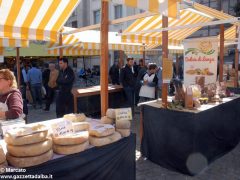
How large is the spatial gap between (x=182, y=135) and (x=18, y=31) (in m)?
2.92

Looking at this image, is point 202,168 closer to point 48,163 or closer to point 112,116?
point 112,116

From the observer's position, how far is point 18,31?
3.83 m

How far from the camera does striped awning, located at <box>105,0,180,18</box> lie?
231cm

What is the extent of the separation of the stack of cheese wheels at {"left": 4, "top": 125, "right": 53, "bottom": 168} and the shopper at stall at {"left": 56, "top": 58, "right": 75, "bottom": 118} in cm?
421

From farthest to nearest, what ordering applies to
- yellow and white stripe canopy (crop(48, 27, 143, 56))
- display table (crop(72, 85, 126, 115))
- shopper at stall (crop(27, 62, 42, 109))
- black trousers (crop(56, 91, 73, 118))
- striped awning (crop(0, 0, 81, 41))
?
1. shopper at stall (crop(27, 62, 42, 109))
2. yellow and white stripe canopy (crop(48, 27, 143, 56))
3. display table (crop(72, 85, 126, 115))
4. black trousers (crop(56, 91, 73, 118))
5. striped awning (crop(0, 0, 81, 41))

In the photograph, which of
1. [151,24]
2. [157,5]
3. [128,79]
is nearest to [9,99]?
[157,5]

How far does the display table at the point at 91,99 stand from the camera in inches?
264

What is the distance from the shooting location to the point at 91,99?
7141mm

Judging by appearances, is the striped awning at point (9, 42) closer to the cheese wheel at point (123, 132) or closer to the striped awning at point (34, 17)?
the striped awning at point (34, 17)

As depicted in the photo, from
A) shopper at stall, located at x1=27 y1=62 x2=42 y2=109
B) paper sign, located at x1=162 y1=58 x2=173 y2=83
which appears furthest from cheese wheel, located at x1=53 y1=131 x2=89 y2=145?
shopper at stall, located at x1=27 y1=62 x2=42 y2=109

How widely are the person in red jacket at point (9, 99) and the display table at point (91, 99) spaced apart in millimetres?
3443

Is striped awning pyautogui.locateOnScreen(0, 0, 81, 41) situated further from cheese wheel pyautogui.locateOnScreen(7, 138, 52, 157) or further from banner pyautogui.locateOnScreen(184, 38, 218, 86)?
banner pyautogui.locateOnScreen(184, 38, 218, 86)

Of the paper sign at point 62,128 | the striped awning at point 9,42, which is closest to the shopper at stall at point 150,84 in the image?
the striped awning at point 9,42

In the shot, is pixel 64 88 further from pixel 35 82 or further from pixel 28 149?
pixel 28 149
